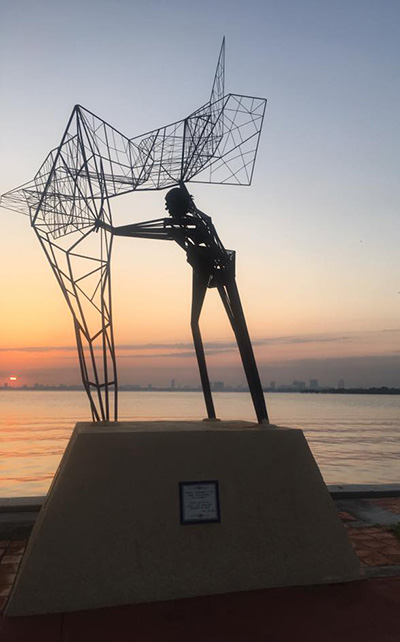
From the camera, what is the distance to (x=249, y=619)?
5.04 meters

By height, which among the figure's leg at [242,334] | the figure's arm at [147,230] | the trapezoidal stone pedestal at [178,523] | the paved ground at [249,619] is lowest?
the paved ground at [249,619]

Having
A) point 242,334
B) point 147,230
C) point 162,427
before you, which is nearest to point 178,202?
point 147,230

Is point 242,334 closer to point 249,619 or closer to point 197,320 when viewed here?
point 197,320

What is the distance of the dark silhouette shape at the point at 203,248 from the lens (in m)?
8.09

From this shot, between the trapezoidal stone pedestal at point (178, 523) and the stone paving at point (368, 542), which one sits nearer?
the trapezoidal stone pedestal at point (178, 523)

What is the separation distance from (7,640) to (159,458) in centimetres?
218

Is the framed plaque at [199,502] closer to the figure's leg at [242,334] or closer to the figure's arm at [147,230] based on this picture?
the figure's leg at [242,334]

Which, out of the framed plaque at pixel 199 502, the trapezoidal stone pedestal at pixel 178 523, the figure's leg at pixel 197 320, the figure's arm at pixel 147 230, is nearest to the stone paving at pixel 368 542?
the trapezoidal stone pedestal at pixel 178 523

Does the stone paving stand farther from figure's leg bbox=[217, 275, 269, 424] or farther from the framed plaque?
figure's leg bbox=[217, 275, 269, 424]

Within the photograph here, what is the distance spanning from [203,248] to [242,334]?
1435 mm

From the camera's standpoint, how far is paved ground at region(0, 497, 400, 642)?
4.69 metres

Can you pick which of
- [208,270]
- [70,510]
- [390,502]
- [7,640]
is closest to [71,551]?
[70,510]

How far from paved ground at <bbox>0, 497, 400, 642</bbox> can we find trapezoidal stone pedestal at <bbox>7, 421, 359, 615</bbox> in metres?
0.17

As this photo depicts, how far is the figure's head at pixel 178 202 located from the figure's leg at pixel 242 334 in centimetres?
122
